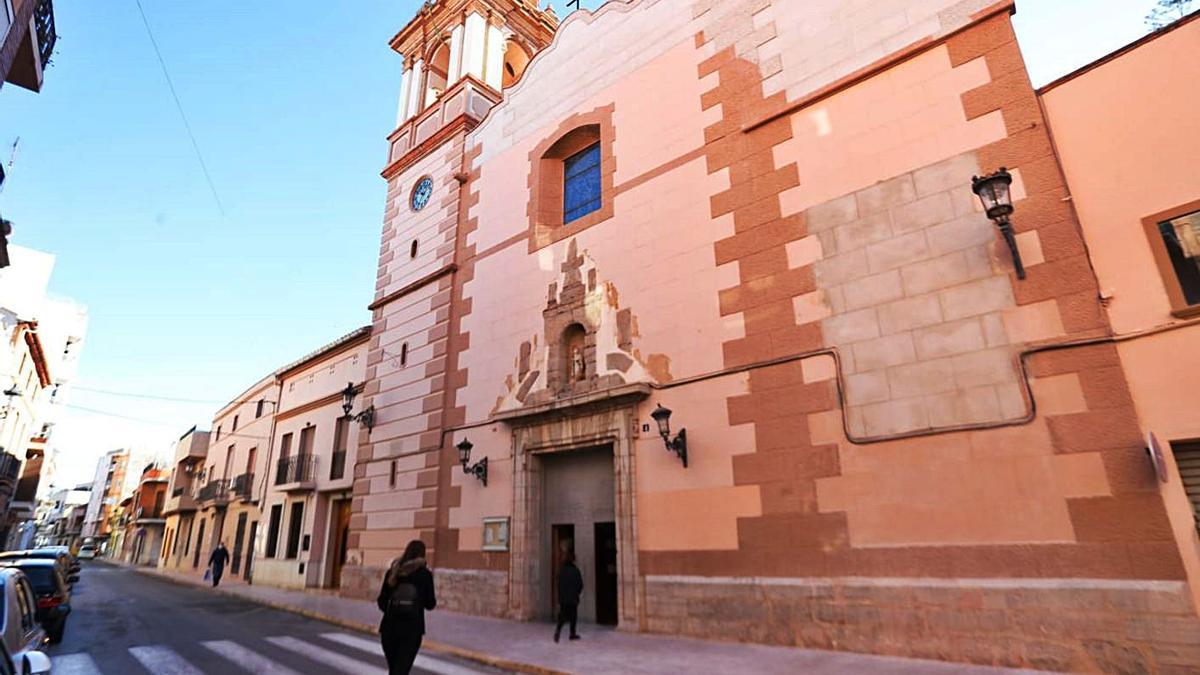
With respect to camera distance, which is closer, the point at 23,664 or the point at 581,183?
the point at 23,664

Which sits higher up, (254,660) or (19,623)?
(19,623)

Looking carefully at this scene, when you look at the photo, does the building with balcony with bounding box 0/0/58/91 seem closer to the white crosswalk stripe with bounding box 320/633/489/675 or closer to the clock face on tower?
the clock face on tower

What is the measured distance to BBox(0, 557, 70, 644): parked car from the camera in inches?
300

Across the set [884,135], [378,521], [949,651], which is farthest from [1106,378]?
[378,521]

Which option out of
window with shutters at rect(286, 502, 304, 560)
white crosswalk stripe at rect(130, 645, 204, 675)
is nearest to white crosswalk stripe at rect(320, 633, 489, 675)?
white crosswalk stripe at rect(130, 645, 204, 675)

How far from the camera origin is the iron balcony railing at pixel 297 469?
18.7 m

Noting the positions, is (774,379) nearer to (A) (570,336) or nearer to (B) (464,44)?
(A) (570,336)

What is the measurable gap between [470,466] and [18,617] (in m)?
7.08

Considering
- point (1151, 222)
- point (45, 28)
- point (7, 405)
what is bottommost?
point (1151, 222)

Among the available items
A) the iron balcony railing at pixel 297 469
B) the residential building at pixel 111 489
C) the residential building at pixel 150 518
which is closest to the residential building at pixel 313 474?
the iron balcony railing at pixel 297 469

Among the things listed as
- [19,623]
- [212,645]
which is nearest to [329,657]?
[212,645]

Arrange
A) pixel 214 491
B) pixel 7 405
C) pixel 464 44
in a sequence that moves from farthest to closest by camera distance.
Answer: pixel 214 491, pixel 7 405, pixel 464 44

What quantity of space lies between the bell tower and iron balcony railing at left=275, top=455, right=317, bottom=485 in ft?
18.0

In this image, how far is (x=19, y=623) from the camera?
4.98m
